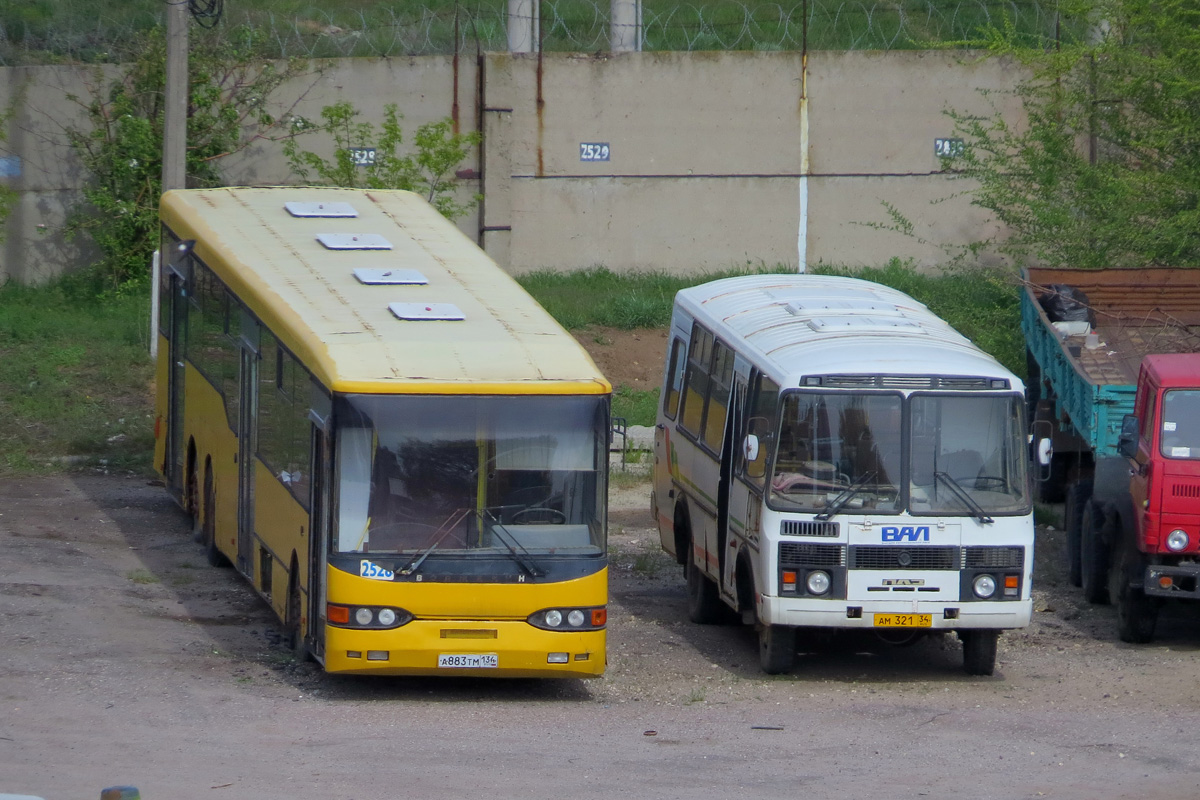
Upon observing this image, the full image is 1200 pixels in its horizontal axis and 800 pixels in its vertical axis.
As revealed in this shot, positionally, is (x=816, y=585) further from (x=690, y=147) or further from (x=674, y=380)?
(x=690, y=147)

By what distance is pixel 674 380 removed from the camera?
1455cm

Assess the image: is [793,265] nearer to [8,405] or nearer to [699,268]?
[699,268]

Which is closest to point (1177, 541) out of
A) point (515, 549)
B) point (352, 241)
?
point (515, 549)

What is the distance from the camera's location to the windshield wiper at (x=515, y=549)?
10.2 m

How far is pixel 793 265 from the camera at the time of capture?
85.6 ft

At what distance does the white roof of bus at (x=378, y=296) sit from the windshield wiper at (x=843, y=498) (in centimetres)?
182

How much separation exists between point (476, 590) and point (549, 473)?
2.85ft

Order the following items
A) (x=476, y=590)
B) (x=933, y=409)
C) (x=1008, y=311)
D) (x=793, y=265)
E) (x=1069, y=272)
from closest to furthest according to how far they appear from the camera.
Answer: (x=476, y=590), (x=933, y=409), (x=1069, y=272), (x=1008, y=311), (x=793, y=265)

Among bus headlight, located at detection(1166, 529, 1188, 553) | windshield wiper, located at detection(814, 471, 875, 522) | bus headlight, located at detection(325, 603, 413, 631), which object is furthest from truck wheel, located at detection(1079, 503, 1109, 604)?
bus headlight, located at detection(325, 603, 413, 631)

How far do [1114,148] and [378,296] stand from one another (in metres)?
15.2

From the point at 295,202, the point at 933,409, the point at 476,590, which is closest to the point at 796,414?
the point at 933,409

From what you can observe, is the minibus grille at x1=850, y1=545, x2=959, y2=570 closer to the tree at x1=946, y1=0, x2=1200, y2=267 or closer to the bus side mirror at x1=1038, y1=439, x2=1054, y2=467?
the bus side mirror at x1=1038, y1=439, x2=1054, y2=467

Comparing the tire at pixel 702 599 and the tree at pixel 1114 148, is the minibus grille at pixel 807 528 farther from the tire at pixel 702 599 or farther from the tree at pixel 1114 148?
the tree at pixel 1114 148

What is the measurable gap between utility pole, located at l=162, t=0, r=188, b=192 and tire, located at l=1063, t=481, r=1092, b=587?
1134 cm
